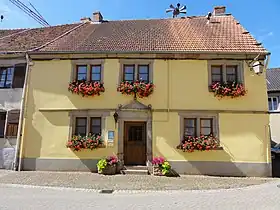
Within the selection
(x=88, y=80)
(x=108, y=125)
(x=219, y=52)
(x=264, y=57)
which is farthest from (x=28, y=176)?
(x=264, y=57)

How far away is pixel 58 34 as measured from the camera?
1501 cm

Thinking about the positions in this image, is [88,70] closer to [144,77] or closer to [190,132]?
[144,77]

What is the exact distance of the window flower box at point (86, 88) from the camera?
11414 millimetres

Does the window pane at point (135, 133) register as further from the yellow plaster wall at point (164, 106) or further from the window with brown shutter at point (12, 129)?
A: the window with brown shutter at point (12, 129)

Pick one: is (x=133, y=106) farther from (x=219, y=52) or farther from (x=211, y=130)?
(x=219, y=52)

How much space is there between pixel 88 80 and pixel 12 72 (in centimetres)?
402

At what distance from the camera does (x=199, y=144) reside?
10797mm

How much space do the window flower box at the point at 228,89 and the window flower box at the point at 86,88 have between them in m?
5.17

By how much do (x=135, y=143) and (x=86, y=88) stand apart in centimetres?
343

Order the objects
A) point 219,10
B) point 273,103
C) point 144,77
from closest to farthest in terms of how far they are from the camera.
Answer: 1. point 144,77
2. point 219,10
3. point 273,103

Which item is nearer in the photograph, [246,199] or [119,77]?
[246,199]

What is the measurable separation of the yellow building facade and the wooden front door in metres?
0.15

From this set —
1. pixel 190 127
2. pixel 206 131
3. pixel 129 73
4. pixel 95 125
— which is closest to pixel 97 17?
pixel 129 73

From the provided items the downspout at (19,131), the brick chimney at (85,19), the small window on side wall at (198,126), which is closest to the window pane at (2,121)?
the downspout at (19,131)
